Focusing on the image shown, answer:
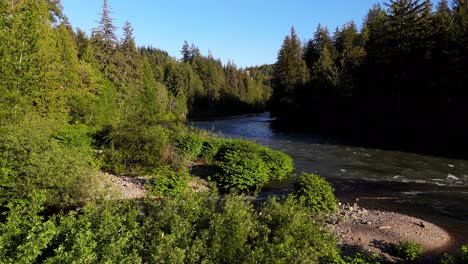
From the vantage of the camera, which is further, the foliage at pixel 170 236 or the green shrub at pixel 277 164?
the green shrub at pixel 277 164

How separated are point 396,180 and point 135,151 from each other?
13.9 metres

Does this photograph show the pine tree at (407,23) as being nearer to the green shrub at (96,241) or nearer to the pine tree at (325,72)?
the pine tree at (325,72)

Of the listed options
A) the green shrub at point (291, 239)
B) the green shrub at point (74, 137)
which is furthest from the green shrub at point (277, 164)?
the green shrub at point (291, 239)

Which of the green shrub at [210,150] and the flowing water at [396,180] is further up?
the green shrub at [210,150]

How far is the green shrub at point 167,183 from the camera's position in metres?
15.2

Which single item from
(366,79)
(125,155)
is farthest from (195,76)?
(125,155)

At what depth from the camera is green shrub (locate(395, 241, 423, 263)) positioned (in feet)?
32.2

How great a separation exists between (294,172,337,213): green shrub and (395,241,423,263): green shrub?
9.85ft

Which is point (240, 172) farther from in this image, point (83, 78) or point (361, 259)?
point (83, 78)

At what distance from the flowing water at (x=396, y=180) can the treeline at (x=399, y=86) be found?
238 inches

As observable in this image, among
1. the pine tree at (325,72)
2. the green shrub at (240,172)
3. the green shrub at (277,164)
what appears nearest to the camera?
the green shrub at (240,172)

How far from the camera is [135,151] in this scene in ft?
61.4

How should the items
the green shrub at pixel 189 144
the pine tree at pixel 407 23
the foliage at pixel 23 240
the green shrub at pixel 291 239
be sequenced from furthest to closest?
1. the pine tree at pixel 407 23
2. the green shrub at pixel 189 144
3. the green shrub at pixel 291 239
4. the foliage at pixel 23 240

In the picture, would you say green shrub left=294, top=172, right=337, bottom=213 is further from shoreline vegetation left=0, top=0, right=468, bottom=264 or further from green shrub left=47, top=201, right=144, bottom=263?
green shrub left=47, top=201, right=144, bottom=263
